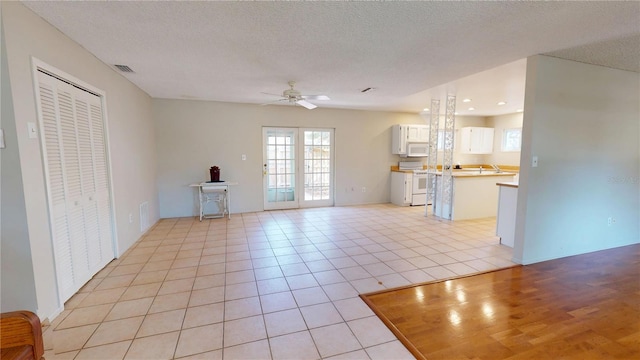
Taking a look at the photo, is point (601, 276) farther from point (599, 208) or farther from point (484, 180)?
point (484, 180)

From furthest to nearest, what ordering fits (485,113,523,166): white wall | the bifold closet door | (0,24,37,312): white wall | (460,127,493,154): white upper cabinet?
(460,127,493,154): white upper cabinet, (485,113,523,166): white wall, the bifold closet door, (0,24,37,312): white wall

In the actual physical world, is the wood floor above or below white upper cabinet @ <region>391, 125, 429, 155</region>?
below

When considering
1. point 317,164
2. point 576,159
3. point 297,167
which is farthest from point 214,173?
point 576,159

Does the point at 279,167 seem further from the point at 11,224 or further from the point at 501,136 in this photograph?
the point at 501,136

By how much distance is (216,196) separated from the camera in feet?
18.3

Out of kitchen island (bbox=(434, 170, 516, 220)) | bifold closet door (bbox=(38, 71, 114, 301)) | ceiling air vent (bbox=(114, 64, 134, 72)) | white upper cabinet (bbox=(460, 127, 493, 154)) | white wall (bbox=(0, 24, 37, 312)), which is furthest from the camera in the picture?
white upper cabinet (bbox=(460, 127, 493, 154))

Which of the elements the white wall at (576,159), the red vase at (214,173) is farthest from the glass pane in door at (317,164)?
the white wall at (576,159)

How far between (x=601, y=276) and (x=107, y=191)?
5.55 m

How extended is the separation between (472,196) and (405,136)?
2182 millimetres

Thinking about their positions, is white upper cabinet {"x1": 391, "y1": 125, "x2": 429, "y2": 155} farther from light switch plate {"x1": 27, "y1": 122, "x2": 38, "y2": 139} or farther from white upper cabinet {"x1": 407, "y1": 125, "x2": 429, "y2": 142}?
light switch plate {"x1": 27, "y1": 122, "x2": 38, "y2": 139}

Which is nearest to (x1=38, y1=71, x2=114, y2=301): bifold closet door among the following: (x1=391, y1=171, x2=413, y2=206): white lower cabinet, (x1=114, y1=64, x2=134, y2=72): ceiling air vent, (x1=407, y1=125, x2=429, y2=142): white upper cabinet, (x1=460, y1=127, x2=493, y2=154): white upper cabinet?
(x1=114, y1=64, x2=134, y2=72): ceiling air vent

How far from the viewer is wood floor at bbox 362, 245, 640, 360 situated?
1.81 meters

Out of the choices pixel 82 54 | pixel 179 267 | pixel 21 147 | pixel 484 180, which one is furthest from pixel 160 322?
pixel 484 180

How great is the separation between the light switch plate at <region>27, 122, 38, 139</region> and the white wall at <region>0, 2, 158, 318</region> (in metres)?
0.03
